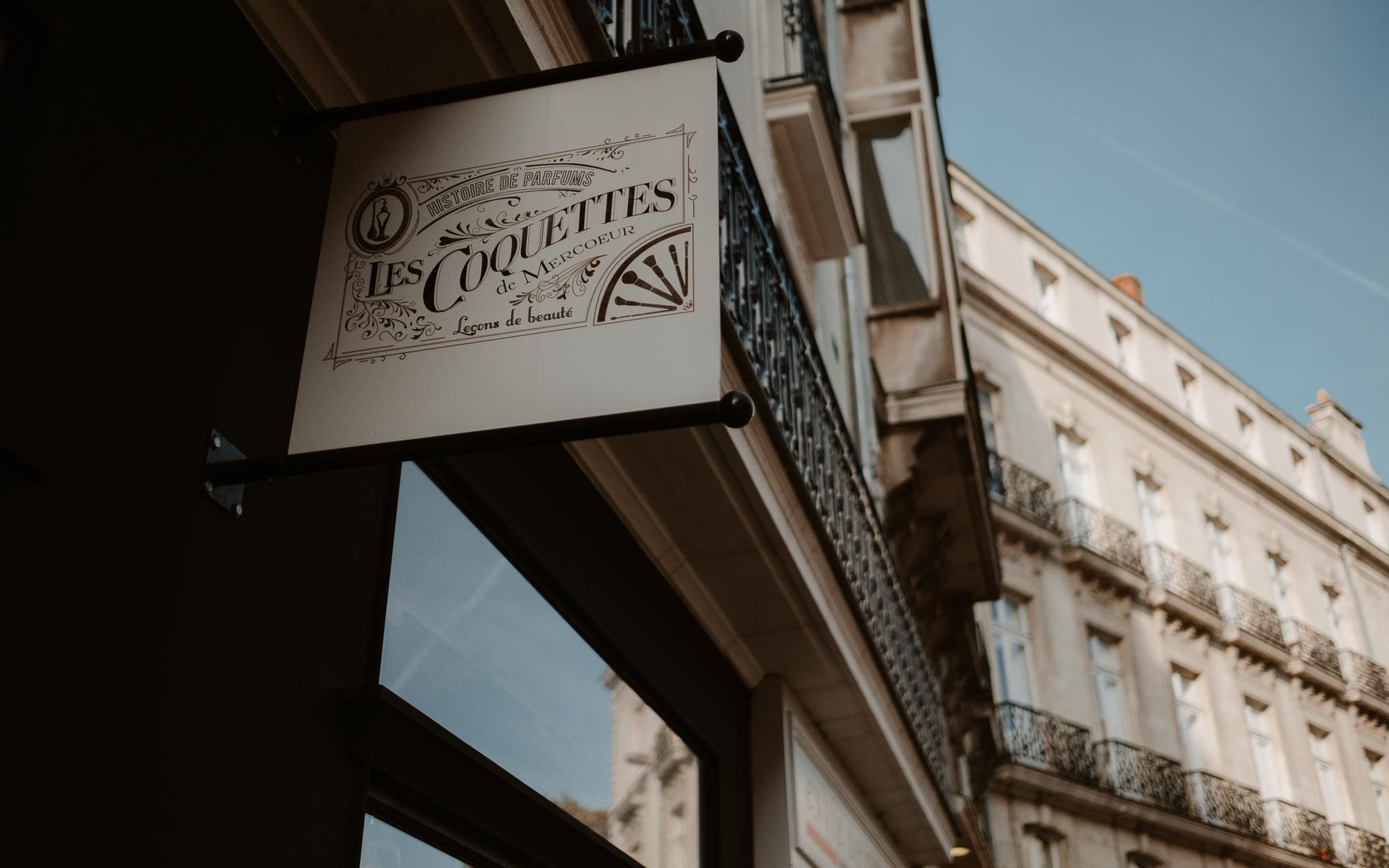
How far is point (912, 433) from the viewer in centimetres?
1331

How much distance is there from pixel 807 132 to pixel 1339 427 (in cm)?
3887

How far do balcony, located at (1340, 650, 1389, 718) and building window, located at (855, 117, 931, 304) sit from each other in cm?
2426

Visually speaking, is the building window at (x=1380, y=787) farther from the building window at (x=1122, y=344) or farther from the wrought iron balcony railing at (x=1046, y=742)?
the wrought iron balcony railing at (x=1046, y=742)

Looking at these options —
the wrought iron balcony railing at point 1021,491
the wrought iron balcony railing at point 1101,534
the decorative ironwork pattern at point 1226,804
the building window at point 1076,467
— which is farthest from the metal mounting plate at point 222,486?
the building window at point 1076,467

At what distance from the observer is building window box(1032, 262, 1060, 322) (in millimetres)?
29016

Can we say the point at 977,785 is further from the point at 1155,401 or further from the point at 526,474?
the point at 526,474

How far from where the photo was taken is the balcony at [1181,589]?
26.5 meters

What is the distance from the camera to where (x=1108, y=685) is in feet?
82.1

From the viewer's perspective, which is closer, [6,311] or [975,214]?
[6,311]

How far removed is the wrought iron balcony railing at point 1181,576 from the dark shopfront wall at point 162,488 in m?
25.8

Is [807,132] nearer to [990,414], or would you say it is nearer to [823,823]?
[823,823]

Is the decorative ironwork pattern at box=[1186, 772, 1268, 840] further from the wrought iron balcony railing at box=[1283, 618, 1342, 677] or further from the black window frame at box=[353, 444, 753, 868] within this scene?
the black window frame at box=[353, 444, 753, 868]

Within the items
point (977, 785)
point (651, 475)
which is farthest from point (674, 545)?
point (977, 785)

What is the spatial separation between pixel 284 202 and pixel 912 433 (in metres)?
10.3
